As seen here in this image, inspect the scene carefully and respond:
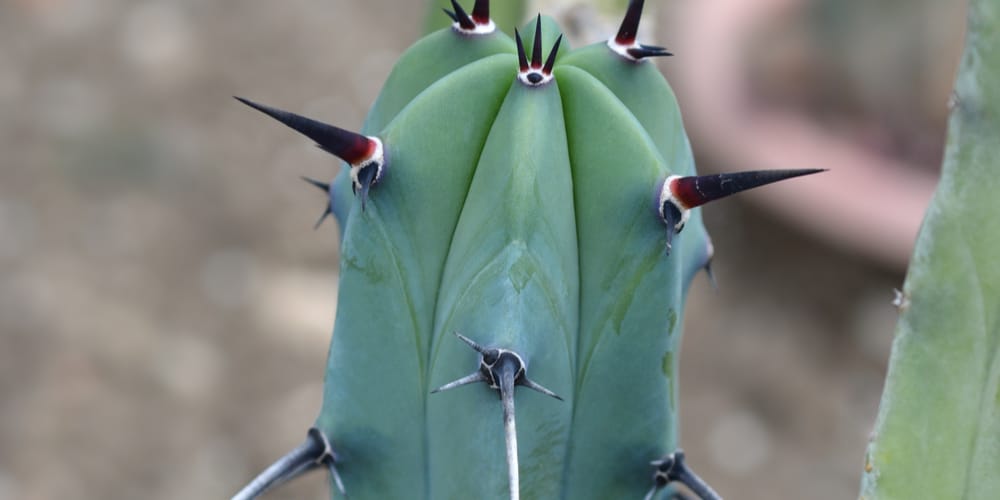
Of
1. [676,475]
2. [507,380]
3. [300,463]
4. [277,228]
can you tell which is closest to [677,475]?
[676,475]

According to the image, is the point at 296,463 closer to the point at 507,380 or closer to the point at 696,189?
the point at 507,380

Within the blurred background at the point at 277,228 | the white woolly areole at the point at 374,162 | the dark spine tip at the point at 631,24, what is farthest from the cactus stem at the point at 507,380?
the blurred background at the point at 277,228

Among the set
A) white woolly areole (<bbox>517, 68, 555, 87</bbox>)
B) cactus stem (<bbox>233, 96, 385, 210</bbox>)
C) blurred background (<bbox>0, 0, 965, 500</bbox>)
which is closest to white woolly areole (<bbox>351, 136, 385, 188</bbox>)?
cactus stem (<bbox>233, 96, 385, 210</bbox>)

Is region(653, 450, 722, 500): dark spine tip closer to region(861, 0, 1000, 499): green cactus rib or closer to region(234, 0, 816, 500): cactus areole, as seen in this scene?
region(234, 0, 816, 500): cactus areole

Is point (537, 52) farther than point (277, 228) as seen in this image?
No

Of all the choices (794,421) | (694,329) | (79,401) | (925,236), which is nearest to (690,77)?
(694,329)

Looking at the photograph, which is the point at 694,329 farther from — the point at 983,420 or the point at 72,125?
the point at 983,420

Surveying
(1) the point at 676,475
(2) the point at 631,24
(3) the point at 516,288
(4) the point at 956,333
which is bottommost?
(1) the point at 676,475

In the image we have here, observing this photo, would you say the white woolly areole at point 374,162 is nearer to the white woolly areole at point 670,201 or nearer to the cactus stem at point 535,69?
the cactus stem at point 535,69
